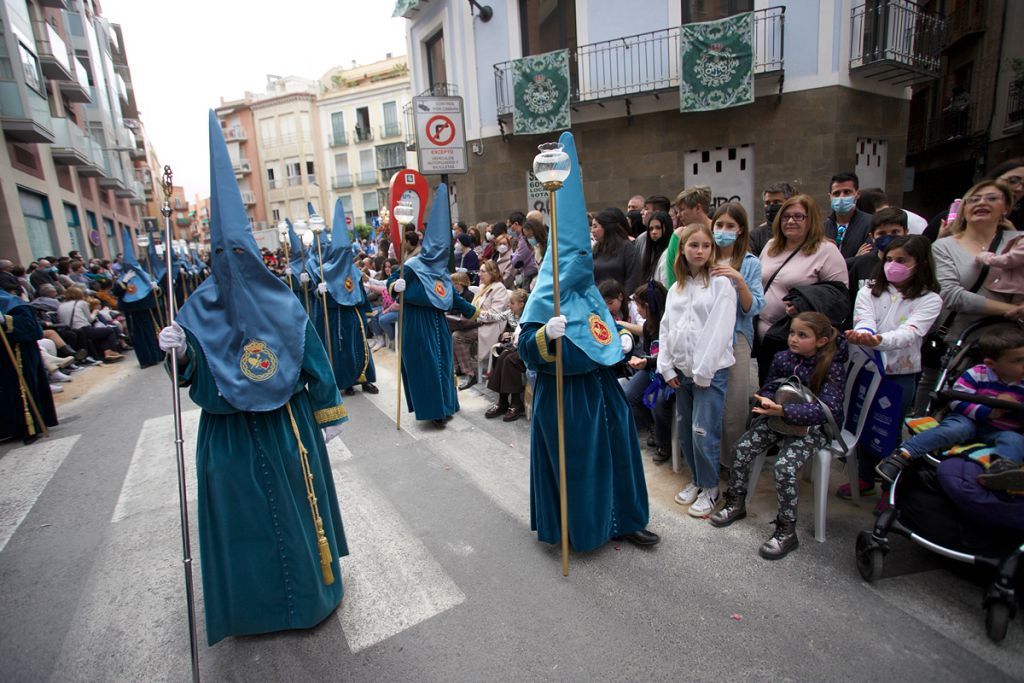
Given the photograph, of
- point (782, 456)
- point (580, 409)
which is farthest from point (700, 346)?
point (580, 409)

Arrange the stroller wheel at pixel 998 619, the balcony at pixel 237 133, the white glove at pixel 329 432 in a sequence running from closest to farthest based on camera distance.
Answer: the stroller wheel at pixel 998 619 → the white glove at pixel 329 432 → the balcony at pixel 237 133

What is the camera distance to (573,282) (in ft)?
9.97

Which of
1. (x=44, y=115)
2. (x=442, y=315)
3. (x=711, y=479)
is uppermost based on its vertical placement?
(x=44, y=115)

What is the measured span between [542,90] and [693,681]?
12.1 m

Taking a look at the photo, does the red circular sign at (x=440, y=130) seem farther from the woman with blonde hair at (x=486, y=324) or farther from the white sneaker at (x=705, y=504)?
the white sneaker at (x=705, y=504)

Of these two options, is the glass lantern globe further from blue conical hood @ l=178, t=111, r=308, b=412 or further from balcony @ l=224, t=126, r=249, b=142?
balcony @ l=224, t=126, r=249, b=142

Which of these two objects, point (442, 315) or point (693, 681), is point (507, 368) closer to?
point (442, 315)

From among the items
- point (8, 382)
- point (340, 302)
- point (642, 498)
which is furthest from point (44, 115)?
point (642, 498)

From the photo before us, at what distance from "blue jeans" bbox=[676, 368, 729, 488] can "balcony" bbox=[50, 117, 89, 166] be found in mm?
21321

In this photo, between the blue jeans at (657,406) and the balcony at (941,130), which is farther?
the balcony at (941,130)

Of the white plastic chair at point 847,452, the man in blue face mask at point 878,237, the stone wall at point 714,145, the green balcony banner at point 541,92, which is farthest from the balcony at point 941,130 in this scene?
A: the white plastic chair at point 847,452

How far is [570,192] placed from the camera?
2967mm

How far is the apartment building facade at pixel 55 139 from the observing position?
1497 centimetres

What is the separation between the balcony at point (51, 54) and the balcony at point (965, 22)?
92.5ft
